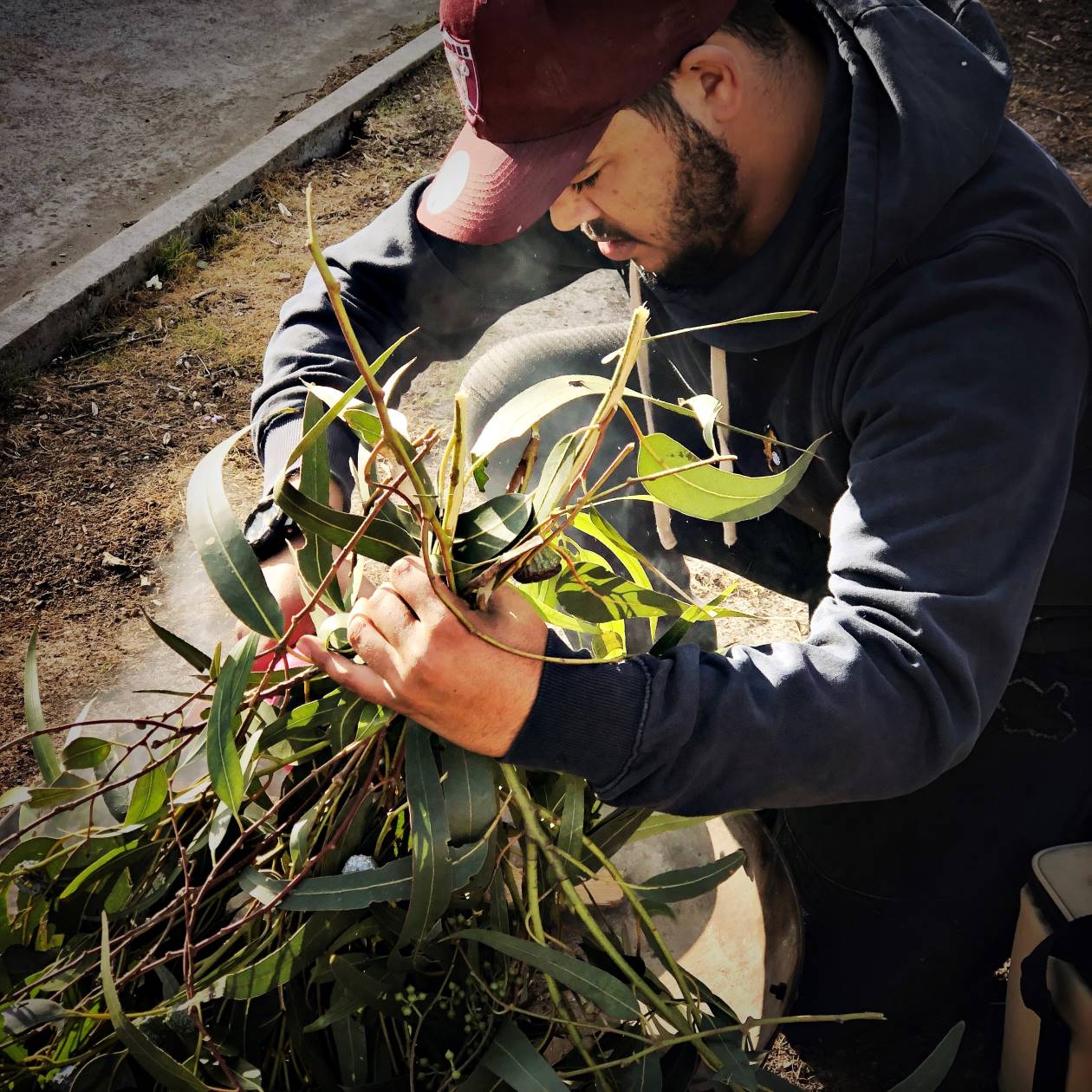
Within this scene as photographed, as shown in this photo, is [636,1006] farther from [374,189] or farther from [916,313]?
Answer: [374,189]

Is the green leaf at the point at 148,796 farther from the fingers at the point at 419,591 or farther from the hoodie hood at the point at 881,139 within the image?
the hoodie hood at the point at 881,139

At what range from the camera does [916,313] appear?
128cm

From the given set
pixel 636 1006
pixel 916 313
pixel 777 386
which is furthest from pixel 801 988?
pixel 916 313

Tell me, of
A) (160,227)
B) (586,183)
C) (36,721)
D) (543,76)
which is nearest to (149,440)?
(160,227)

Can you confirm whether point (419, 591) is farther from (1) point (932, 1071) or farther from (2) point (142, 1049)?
(1) point (932, 1071)

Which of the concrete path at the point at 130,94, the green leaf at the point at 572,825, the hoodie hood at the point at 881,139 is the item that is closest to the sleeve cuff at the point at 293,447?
the green leaf at the point at 572,825

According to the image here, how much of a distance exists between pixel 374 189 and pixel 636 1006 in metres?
3.17

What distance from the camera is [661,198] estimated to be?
55.4 inches

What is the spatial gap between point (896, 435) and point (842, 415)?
0.18 m

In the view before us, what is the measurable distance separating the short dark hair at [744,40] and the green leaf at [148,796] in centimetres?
99

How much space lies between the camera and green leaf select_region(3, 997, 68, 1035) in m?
1.07

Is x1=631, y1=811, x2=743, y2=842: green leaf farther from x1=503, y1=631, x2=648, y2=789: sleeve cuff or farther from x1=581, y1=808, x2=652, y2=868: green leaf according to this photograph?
x1=503, y1=631, x2=648, y2=789: sleeve cuff

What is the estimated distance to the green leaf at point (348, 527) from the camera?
3.17 feet

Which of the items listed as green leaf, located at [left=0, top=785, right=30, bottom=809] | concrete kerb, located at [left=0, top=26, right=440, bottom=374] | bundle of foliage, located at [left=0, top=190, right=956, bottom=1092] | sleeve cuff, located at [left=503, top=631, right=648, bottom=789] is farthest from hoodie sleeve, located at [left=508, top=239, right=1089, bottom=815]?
concrete kerb, located at [left=0, top=26, right=440, bottom=374]
